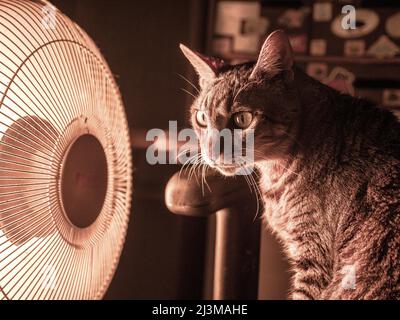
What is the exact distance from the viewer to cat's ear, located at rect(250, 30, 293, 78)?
0.76m

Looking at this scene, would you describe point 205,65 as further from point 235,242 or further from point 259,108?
point 235,242

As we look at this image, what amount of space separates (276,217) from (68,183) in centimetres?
46

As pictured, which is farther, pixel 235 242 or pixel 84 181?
pixel 235 242

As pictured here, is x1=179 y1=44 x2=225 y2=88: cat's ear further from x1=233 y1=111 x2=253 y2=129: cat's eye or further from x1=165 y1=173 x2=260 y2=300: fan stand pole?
x1=165 y1=173 x2=260 y2=300: fan stand pole

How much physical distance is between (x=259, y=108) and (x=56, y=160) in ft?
1.36

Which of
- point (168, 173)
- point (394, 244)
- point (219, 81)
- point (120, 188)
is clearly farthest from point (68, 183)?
point (168, 173)

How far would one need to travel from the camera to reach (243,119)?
84cm

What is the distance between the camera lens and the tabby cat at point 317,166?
74 cm

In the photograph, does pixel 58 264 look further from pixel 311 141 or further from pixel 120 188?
pixel 311 141

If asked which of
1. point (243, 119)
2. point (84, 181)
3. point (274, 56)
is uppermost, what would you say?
point (274, 56)

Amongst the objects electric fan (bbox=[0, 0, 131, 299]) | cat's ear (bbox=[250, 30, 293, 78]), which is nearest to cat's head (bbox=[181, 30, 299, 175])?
cat's ear (bbox=[250, 30, 293, 78])

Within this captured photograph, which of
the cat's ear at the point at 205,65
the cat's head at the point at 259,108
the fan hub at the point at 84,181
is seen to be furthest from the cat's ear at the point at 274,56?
the fan hub at the point at 84,181

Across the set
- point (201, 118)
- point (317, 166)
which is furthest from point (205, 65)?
point (317, 166)

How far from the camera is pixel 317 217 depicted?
30.7 inches
